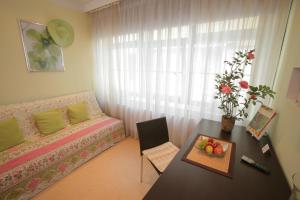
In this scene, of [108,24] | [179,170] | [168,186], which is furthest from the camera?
[108,24]

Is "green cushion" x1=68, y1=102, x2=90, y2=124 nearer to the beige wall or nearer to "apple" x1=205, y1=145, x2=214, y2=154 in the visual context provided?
"apple" x1=205, y1=145, x2=214, y2=154

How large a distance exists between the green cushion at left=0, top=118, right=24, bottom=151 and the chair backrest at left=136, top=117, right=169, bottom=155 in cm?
161

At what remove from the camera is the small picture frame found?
4.17ft

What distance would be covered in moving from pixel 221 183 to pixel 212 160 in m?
0.21

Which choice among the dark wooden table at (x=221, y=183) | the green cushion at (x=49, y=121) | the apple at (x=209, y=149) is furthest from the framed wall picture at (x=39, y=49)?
the apple at (x=209, y=149)

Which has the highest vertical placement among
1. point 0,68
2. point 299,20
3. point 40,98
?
point 299,20

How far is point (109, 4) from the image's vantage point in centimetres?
247

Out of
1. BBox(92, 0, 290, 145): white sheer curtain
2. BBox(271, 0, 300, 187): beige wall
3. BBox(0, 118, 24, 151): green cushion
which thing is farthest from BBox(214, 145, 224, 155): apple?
BBox(0, 118, 24, 151): green cushion

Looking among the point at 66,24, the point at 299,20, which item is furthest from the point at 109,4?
the point at 299,20

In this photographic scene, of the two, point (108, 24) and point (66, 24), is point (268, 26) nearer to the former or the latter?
point (108, 24)

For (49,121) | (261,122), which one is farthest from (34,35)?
(261,122)

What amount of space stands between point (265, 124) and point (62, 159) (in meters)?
2.32

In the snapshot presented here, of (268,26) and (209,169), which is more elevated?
(268,26)

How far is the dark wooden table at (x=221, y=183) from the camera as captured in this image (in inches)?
30.5
